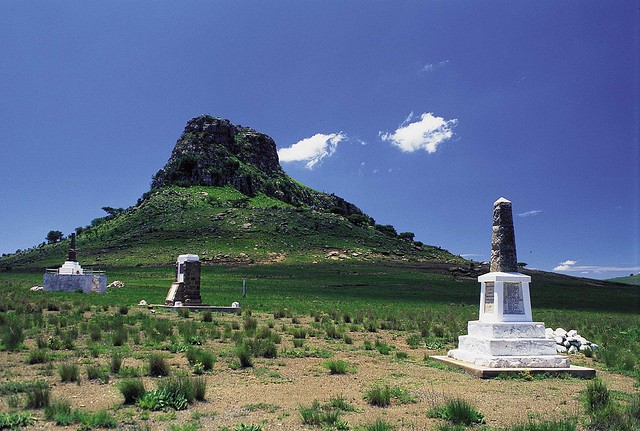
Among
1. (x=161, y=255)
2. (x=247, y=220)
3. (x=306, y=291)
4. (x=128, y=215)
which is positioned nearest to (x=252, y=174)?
(x=128, y=215)

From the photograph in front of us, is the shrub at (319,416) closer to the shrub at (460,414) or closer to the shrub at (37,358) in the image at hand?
the shrub at (460,414)

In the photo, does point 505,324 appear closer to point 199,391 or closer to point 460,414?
point 460,414

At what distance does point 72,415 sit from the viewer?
8.38 m

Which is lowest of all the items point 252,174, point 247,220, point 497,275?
point 497,275

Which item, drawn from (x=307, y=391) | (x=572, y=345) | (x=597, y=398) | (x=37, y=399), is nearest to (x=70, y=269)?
(x=37, y=399)

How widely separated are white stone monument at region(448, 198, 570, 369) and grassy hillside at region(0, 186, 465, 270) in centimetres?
6493

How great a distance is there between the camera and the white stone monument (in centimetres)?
1423

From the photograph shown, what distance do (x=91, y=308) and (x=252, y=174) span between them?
139923 millimetres

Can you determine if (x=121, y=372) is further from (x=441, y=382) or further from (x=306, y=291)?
(x=306, y=291)

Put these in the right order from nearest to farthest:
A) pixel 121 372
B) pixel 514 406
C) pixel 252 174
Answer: pixel 514 406 → pixel 121 372 → pixel 252 174

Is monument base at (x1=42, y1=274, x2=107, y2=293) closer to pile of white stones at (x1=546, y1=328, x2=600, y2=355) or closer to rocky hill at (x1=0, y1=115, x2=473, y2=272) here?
pile of white stones at (x1=546, y1=328, x2=600, y2=355)

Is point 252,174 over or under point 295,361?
over

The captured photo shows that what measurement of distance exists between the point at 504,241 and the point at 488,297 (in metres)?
1.87

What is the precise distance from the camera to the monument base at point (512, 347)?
1409 centimetres
